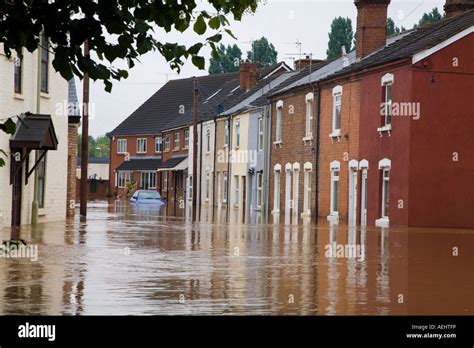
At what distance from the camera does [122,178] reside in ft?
319

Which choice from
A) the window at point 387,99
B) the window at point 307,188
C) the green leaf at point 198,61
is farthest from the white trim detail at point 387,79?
the green leaf at point 198,61

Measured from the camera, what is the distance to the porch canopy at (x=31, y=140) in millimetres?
28936

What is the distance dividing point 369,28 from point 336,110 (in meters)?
4.70

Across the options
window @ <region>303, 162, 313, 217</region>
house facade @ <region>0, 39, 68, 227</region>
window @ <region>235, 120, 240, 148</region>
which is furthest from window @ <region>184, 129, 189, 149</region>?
house facade @ <region>0, 39, 68, 227</region>

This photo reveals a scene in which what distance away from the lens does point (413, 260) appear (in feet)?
69.5

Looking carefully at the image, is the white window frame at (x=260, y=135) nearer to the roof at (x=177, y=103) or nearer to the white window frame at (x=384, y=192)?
the roof at (x=177, y=103)

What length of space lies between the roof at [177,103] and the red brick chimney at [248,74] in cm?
191

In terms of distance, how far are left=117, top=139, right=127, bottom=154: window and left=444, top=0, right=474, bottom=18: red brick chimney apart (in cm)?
5822

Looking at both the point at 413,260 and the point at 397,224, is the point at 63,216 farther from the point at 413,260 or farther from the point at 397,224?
the point at 413,260

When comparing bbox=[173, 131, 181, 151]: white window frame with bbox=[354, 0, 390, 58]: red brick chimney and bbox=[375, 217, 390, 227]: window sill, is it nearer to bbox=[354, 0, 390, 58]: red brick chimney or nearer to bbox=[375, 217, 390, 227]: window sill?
bbox=[354, 0, 390, 58]: red brick chimney

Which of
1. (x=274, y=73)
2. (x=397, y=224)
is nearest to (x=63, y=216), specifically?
(x=397, y=224)

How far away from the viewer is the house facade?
95.6ft

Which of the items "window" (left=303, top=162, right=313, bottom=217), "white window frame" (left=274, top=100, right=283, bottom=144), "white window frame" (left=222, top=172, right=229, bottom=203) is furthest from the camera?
"white window frame" (left=222, top=172, right=229, bottom=203)
